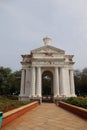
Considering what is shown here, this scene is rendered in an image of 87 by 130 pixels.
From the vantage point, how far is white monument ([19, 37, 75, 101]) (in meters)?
32.9

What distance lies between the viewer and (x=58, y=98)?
3166 centimetres

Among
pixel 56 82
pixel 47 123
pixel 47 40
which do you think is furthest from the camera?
pixel 47 40

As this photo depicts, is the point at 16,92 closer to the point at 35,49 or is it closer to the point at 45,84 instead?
the point at 45,84

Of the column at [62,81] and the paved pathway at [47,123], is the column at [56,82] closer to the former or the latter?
the column at [62,81]

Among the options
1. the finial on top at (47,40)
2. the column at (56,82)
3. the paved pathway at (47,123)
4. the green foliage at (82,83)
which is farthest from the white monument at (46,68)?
the paved pathway at (47,123)

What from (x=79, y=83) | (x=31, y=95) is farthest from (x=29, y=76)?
(x=79, y=83)

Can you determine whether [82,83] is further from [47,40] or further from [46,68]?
[47,40]

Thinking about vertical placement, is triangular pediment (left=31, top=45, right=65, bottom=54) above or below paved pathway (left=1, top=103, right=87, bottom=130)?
above

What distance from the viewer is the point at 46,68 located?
1441 inches

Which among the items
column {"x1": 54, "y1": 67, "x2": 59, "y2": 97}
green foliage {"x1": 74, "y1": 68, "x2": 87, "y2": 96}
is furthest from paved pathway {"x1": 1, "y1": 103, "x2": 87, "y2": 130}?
green foliage {"x1": 74, "y1": 68, "x2": 87, "y2": 96}

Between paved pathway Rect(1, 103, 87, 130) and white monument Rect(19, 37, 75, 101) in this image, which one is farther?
white monument Rect(19, 37, 75, 101)

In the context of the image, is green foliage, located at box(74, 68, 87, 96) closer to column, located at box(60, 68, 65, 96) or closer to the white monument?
the white monument

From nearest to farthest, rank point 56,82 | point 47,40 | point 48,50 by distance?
1. point 56,82
2. point 48,50
3. point 47,40

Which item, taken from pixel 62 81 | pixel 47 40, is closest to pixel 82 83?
pixel 62 81
